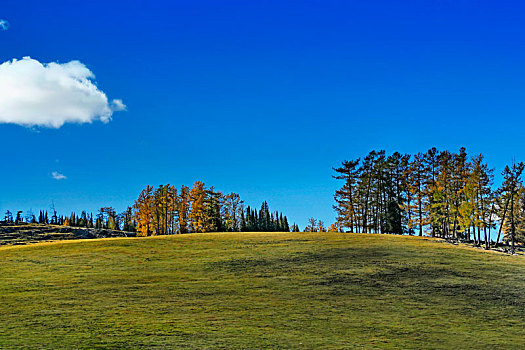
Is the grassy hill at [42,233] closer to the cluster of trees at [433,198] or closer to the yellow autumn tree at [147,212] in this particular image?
the yellow autumn tree at [147,212]

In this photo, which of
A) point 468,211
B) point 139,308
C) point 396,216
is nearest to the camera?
point 139,308

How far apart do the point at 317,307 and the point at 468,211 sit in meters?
43.0

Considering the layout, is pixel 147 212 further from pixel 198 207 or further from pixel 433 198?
pixel 433 198

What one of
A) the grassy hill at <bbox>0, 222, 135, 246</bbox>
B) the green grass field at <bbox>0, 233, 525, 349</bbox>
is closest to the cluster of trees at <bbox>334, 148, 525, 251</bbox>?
the green grass field at <bbox>0, 233, 525, 349</bbox>

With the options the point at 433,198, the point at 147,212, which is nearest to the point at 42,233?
the point at 147,212

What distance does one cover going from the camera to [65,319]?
20.5m

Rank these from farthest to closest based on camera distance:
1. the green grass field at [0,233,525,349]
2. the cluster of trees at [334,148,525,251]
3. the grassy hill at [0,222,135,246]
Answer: the grassy hill at [0,222,135,246] < the cluster of trees at [334,148,525,251] < the green grass field at [0,233,525,349]

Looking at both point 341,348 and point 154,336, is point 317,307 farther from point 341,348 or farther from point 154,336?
point 154,336

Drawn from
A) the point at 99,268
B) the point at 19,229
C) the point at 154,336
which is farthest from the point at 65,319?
the point at 19,229

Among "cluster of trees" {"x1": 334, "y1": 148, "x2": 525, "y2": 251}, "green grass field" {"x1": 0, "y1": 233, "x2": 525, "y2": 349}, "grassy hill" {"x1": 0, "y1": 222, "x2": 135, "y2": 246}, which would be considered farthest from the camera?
"grassy hill" {"x1": 0, "y1": 222, "x2": 135, "y2": 246}

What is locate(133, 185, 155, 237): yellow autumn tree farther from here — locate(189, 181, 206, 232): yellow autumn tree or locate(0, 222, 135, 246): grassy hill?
locate(0, 222, 135, 246): grassy hill

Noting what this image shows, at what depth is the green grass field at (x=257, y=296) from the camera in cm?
1862

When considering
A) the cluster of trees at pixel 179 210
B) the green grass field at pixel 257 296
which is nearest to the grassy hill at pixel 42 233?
the cluster of trees at pixel 179 210

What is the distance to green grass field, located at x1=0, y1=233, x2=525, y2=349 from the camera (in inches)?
733
